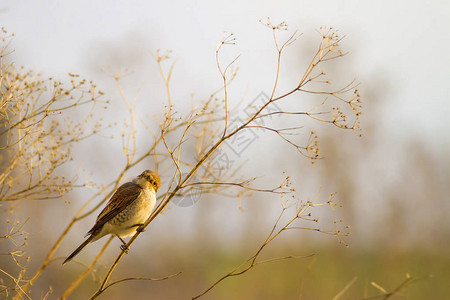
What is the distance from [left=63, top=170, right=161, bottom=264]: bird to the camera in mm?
3900

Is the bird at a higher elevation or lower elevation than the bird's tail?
higher

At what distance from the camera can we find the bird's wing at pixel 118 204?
3.90 metres

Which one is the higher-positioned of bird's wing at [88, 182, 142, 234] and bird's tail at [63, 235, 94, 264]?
bird's wing at [88, 182, 142, 234]

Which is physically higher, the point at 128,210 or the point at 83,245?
the point at 128,210

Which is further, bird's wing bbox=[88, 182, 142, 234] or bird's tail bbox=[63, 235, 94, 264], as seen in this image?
bird's wing bbox=[88, 182, 142, 234]

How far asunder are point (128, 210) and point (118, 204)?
110 mm

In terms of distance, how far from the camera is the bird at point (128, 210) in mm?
3900

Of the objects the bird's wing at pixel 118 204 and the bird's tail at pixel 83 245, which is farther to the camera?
the bird's wing at pixel 118 204

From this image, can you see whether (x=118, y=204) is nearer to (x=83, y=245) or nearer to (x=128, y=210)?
(x=128, y=210)

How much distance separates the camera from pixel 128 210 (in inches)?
156

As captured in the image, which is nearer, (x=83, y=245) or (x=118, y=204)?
(x=83, y=245)

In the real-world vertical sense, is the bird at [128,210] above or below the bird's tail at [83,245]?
above

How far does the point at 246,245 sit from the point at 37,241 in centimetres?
768

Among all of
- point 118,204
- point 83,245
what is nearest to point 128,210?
point 118,204
